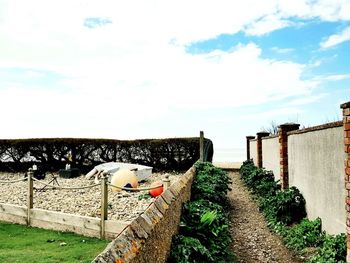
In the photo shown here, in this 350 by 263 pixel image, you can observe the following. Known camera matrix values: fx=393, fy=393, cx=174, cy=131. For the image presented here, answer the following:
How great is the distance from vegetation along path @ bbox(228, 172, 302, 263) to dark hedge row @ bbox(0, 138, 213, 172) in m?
8.86

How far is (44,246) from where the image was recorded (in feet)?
23.2

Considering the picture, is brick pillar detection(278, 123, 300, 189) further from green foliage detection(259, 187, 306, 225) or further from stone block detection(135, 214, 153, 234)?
stone block detection(135, 214, 153, 234)

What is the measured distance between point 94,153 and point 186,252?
54.9 feet

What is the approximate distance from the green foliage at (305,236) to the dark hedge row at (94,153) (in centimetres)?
1269

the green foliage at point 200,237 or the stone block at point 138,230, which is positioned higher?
the stone block at point 138,230

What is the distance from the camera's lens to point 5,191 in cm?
1313

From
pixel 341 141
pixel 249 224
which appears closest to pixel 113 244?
pixel 341 141

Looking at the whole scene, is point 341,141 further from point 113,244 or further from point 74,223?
point 74,223

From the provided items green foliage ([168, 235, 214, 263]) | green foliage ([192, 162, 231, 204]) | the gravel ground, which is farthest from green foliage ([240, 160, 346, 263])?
the gravel ground

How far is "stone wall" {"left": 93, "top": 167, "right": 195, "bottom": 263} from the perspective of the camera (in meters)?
2.29

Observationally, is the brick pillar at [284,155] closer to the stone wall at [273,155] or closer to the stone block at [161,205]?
the stone wall at [273,155]

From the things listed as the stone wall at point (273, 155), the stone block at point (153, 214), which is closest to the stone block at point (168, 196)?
the stone block at point (153, 214)

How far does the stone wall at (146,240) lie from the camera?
90.4 inches

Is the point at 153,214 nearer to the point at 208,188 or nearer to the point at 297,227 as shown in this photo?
the point at 297,227
